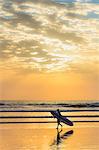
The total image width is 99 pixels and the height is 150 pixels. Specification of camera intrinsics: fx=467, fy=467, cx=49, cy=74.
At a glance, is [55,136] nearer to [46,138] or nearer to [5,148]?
[46,138]

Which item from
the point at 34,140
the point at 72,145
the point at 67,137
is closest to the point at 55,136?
the point at 67,137

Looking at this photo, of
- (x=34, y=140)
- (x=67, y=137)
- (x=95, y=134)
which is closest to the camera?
(x=34, y=140)

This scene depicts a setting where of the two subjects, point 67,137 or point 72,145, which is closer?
point 72,145

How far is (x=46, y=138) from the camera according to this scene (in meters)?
22.2

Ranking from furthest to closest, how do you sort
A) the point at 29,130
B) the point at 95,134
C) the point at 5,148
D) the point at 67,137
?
the point at 29,130 < the point at 95,134 < the point at 67,137 < the point at 5,148

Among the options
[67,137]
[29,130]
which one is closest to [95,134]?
[67,137]

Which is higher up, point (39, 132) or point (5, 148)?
point (39, 132)

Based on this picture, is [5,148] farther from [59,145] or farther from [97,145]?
[97,145]

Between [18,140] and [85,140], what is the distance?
3.04 meters

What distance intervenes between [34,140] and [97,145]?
10.2 ft

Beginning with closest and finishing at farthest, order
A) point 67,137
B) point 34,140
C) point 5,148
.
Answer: point 5,148 → point 34,140 → point 67,137

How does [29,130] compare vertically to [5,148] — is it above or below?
above

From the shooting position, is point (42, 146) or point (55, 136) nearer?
point (42, 146)

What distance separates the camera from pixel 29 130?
26062 mm
